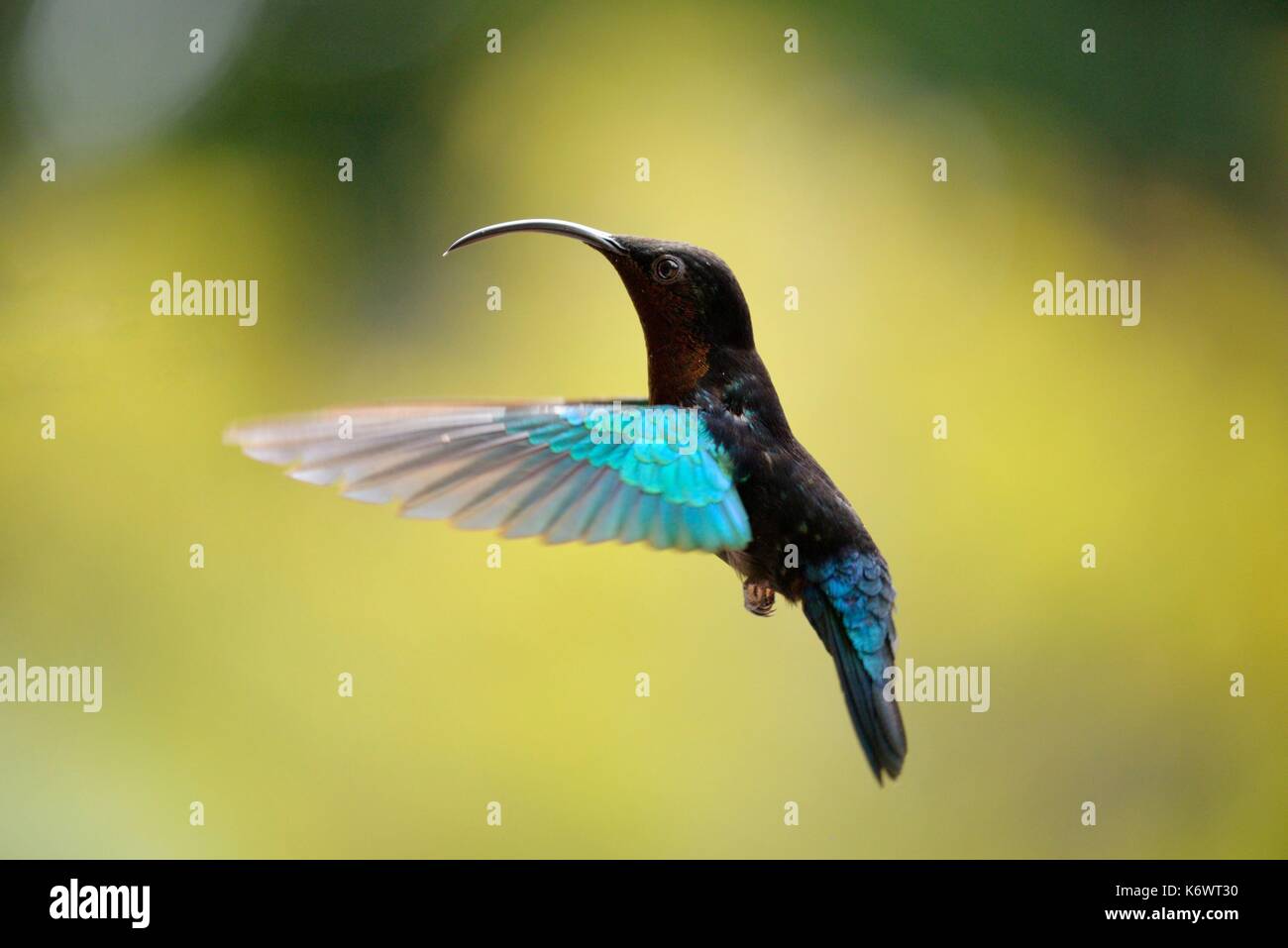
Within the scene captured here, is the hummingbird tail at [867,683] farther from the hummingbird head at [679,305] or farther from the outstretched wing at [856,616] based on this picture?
the hummingbird head at [679,305]

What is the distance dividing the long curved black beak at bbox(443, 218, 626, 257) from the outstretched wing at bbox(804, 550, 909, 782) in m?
0.30

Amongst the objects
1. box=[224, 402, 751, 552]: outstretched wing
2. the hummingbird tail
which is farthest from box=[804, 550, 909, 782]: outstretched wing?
box=[224, 402, 751, 552]: outstretched wing

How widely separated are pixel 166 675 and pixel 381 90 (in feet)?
3.91

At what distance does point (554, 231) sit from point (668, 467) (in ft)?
0.59

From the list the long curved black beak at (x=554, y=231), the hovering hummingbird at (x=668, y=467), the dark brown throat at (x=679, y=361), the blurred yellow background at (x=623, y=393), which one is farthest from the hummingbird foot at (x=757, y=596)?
the blurred yellow background at (x=623, y=393)

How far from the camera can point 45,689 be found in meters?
2.07

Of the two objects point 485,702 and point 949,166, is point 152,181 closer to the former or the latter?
point 485,702

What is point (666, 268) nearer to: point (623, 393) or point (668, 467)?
point (668, 467)

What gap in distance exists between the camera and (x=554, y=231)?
0.81 m

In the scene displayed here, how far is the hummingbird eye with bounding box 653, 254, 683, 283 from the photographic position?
87cm

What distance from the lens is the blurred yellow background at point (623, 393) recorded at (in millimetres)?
1992

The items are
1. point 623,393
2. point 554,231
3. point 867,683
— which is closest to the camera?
point 554,231

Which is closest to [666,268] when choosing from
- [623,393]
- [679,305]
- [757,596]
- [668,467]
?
[679,305]

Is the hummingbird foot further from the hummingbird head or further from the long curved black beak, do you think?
the long curved black beak
